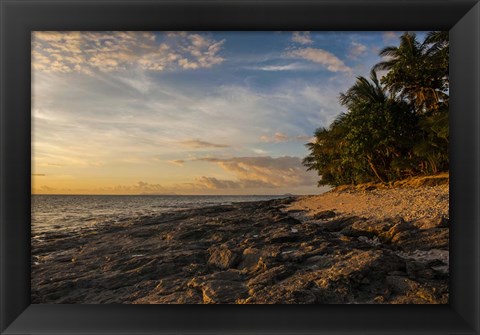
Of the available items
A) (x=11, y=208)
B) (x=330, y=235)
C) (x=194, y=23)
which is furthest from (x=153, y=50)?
(x=330, y=235)

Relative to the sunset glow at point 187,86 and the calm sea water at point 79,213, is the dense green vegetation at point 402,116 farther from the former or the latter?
the calm sea water at point 79,213

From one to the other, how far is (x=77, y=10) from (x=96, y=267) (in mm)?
3106

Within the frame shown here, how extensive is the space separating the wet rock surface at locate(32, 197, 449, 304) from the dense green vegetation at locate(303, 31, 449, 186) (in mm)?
4304

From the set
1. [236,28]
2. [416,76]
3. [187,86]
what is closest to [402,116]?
[416,76]

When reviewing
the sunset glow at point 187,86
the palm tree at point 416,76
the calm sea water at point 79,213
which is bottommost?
the calm sea water at point 79,213

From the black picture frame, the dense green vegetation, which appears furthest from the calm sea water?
the dense green vegetation

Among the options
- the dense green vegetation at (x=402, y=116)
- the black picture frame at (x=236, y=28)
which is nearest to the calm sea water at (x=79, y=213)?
the black picture frame at (x=236, y=28)

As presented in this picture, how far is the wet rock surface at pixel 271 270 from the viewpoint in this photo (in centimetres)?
230

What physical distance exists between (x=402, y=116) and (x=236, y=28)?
9420 mm

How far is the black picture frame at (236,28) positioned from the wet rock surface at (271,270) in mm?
378

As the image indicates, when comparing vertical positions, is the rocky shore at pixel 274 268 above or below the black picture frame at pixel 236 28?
below

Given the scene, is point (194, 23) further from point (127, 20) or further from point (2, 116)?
point (2, 116)

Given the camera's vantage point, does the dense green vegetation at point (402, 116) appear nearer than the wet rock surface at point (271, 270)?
No

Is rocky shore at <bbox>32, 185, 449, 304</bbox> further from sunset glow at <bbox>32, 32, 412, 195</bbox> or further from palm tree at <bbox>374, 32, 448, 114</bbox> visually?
palm tree at <bbox>374, 32, 448, 114</bbox>
